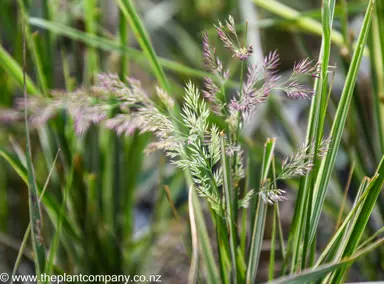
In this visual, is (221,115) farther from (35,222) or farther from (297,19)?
(297,19)

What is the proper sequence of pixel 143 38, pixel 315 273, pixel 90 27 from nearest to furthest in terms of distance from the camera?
pixel 315 273, pixel 143 38, pixel 90 27

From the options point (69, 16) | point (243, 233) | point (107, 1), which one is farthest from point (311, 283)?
point (107, 1)

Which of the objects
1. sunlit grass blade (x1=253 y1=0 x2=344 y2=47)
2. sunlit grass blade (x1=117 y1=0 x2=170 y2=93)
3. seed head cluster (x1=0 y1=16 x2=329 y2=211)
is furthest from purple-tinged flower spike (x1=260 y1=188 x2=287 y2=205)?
sunlit grass blade (x1=253 y1=0 x2=344 y2=47)

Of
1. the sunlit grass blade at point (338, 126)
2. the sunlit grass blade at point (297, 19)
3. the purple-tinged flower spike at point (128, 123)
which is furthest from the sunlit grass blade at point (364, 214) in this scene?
the sunlit grass blade at point (297, 19)

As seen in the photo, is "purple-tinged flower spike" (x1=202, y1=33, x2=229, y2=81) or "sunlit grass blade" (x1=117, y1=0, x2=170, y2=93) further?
"sunlit grass blade" (x1=117, y1=0, x2=170, y2=93)

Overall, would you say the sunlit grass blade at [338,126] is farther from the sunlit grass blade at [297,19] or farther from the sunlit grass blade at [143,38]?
the sunlit grass blade at [297,19]

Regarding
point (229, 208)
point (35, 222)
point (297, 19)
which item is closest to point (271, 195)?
point (229, 208)

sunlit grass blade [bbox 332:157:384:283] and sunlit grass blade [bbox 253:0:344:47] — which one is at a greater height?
sunlit grass blade [bbox 253:0:344:47]

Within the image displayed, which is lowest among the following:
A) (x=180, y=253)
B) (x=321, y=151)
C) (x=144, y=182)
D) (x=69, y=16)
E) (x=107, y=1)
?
(x=180, y=253)

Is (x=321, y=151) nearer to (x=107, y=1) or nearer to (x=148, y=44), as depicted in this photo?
(x=148, y=44)

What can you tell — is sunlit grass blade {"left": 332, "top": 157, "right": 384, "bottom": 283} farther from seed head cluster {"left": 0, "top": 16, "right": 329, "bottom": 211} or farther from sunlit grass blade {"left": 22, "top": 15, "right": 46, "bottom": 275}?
sunlit grass blade {"left": 22, "top": 15, "right": 46, "bottom": 275}

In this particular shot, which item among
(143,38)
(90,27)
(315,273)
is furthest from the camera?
(90,27)
